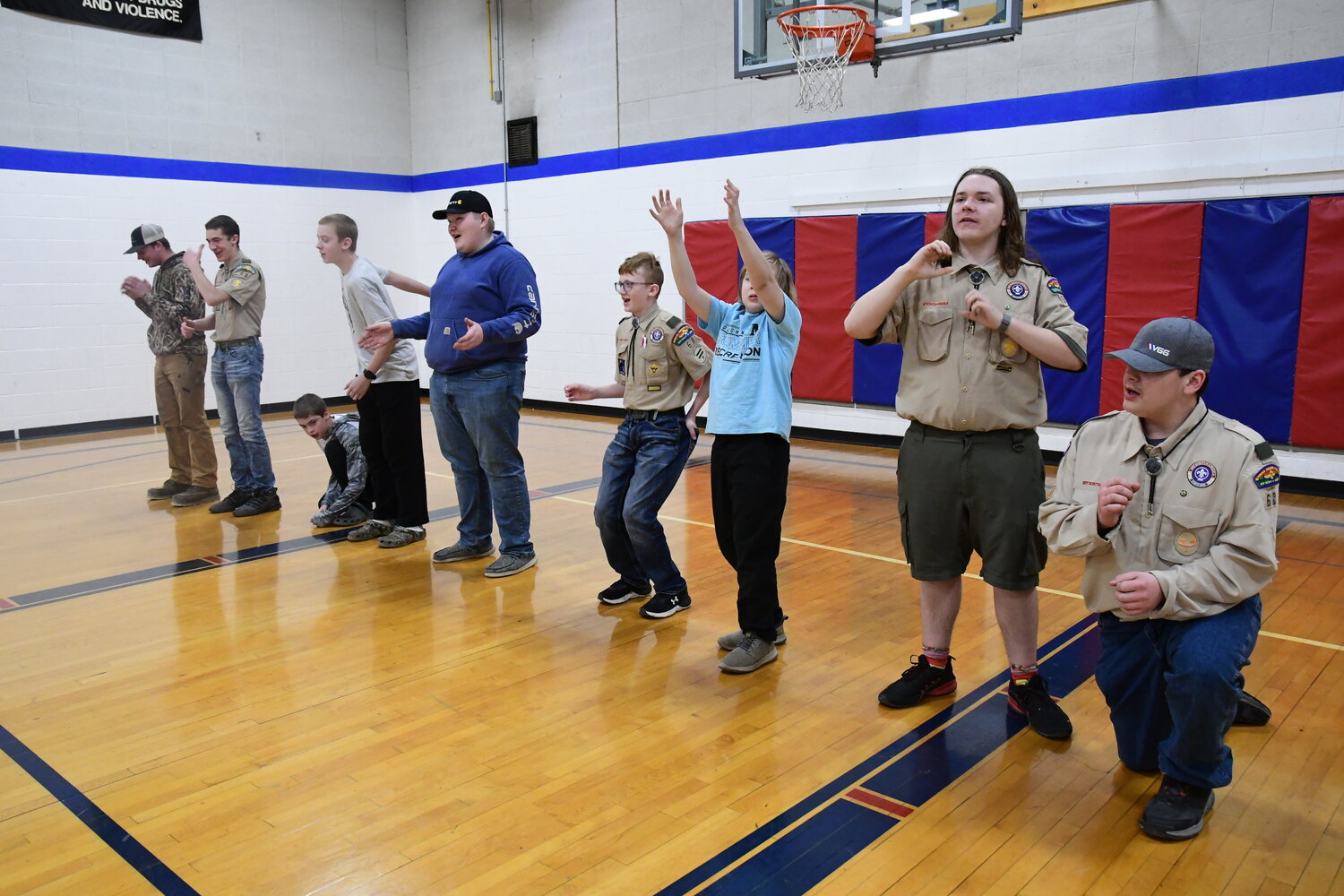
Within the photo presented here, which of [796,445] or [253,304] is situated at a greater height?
[253,304]

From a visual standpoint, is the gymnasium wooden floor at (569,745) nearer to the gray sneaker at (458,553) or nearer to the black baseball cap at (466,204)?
the gray sneaker at (458,553)

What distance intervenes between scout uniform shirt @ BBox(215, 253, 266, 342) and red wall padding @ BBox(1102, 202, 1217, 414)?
19.9ft

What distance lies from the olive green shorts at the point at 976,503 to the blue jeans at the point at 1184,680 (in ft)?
1.12

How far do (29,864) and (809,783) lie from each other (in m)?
2.04

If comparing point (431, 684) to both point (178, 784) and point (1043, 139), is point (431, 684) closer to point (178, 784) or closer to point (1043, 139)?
point (178, 784)

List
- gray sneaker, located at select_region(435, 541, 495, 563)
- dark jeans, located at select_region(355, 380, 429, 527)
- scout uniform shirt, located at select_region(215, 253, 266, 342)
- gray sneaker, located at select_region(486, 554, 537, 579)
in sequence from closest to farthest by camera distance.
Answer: gray sneaker, located at select_region(486, 554, 537, 579) < gray sneaker, located at select_region(435, 541, 495, 563) < dark jeans, located at select_region(355, 380, 429, 527) < scout uniform shirt, located at select_region(215, 253, 266, 342)

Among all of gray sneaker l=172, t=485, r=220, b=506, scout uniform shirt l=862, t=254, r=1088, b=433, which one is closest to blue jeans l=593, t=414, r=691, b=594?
scout uniform shirt l=862, t=254, r=1088, b=433

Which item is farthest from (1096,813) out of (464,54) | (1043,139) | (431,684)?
(464,54)

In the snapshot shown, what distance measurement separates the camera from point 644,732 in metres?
3.18

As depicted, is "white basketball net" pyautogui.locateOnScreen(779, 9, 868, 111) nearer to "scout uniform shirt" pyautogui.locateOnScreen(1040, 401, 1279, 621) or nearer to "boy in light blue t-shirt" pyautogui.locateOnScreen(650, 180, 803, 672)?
"boy in light blue t-shirt" pyautogui.locateOnScreen(650, 180, 803, 672)

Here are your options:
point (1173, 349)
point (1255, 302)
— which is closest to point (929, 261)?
point (1173, 349)

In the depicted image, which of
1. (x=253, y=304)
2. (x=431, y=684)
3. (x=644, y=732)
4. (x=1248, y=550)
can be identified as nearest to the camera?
(x=1248, y=550)

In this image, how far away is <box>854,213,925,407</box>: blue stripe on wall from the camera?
845 cm

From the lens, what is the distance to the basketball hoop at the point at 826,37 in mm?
7867
